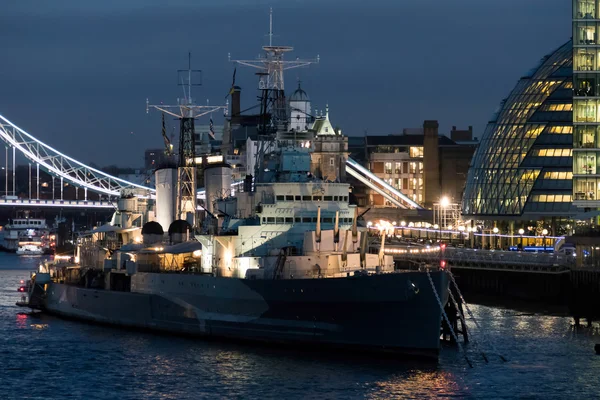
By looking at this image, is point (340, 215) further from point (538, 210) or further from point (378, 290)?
point (538, 210)

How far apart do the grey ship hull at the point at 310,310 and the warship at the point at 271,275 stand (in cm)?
5

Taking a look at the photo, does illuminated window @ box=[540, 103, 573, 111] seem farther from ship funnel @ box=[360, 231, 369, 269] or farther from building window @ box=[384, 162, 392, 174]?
ship funnel @ box=[360, 231, 369, 269]

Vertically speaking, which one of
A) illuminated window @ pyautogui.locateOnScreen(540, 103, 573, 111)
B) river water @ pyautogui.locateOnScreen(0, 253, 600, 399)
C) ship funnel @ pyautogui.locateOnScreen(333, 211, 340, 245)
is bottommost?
river water @ pyautogui.locateOnScreen(0, 253, 600, 399)

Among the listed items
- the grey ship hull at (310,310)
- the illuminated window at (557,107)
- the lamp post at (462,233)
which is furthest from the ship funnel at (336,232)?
the illuminated window at (557,107)

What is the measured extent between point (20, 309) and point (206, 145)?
79405 mm

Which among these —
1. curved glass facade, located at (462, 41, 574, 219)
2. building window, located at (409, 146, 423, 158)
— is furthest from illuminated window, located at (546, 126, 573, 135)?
building window, located at (409, 146, 423, 158)

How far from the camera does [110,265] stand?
57.4m

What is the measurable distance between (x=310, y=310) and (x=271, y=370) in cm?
315

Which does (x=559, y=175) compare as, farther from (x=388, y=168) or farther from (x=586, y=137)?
(x=388, y=168)

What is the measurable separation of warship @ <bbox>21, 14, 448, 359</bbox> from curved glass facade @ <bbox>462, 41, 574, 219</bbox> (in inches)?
1588

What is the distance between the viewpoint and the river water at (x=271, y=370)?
4031 cm

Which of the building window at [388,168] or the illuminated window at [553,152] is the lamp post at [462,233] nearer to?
the illuminated window at [553,152]

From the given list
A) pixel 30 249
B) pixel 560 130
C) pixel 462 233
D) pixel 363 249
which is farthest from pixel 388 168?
pixel 363 249

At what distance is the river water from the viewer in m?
40.3
